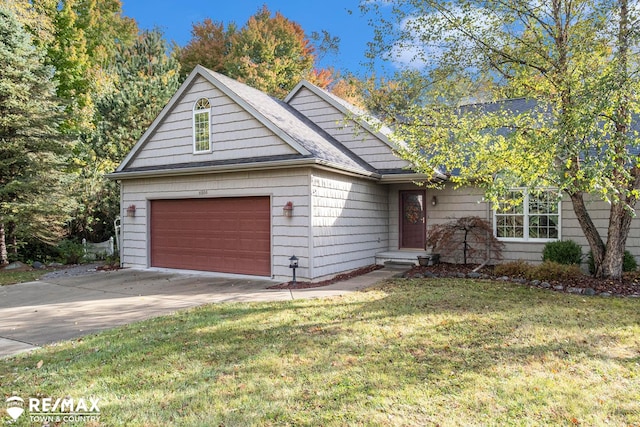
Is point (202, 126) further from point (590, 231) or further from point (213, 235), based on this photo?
point (590, 231)

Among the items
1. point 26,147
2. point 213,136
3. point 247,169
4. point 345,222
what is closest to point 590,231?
point 345,222

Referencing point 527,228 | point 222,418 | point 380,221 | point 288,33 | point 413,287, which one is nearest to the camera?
point 222,418

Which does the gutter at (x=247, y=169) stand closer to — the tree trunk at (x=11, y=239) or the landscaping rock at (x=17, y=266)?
the landscaping rock at (x=17, y=266)

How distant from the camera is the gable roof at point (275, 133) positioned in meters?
9.64

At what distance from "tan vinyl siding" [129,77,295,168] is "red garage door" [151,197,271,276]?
1186 mm

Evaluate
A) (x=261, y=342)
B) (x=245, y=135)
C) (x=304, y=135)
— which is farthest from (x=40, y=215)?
(x=261, y=342)

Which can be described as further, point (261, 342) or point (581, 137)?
point (581, 137)

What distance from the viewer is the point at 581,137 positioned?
23.0 ft

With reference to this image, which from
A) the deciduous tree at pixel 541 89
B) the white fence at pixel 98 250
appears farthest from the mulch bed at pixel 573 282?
the white fence at pixel 98 250

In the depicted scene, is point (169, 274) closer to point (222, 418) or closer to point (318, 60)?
point (222, 418)

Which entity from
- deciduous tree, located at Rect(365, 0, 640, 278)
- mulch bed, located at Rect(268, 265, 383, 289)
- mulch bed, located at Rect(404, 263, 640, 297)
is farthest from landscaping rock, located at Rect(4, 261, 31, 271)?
deciduous tree, located at Rect(365, 0, 640, 278)

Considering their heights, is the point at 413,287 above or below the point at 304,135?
below

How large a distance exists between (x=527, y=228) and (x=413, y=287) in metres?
4.64

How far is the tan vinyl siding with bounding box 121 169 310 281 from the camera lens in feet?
31.2
